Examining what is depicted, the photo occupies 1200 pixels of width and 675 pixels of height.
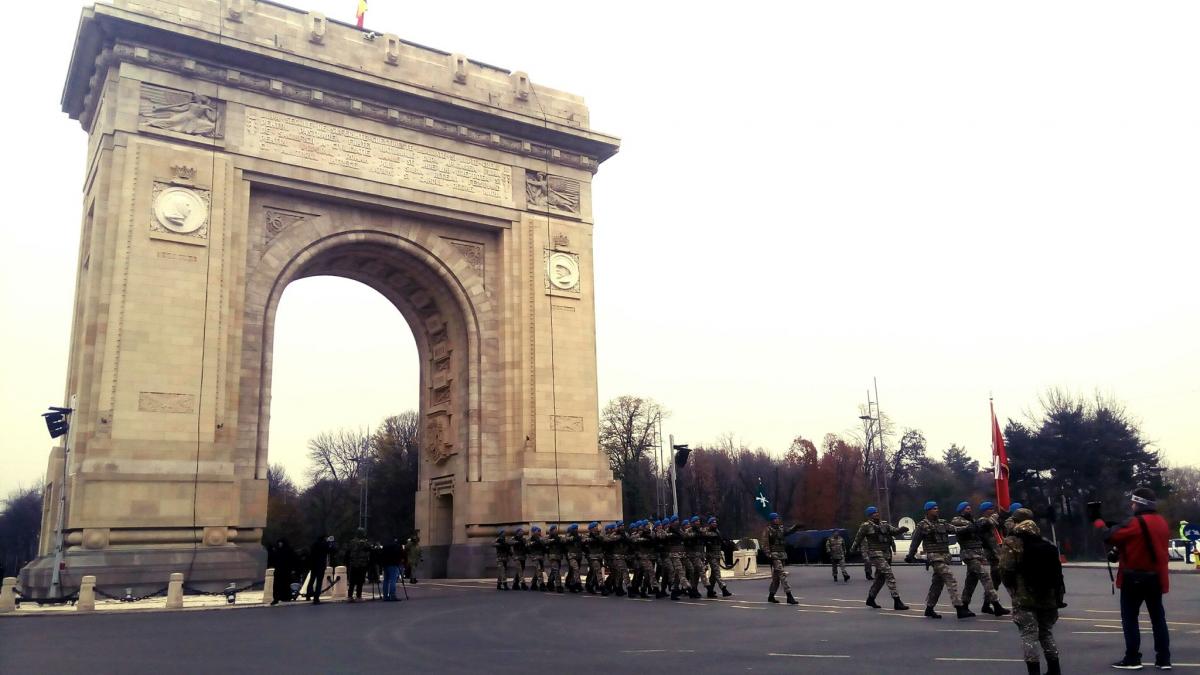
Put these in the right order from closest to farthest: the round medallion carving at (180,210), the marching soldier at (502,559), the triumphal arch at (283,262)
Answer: the triumphal arch at (283,262), the marching soldier at (502,559), the round medallion carving at (180,210)

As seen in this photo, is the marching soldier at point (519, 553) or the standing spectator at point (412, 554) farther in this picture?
the standing spectator at point (412, 554)

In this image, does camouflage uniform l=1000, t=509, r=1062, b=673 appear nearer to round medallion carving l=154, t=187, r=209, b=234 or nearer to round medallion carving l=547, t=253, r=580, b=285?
round medallion carving l=154, t=187, r=209, b=234

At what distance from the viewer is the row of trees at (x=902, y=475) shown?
1686 inches

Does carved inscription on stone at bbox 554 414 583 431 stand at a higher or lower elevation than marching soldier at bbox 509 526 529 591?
higher

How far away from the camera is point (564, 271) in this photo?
28.6 m

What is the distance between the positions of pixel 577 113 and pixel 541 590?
15.6m

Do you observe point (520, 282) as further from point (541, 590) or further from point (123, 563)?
point (123, 563)

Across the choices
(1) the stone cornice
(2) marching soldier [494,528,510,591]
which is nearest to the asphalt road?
(2) marching soldier [494,528,510,591]

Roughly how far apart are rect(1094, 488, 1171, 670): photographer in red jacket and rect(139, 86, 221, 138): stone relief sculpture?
22049mm


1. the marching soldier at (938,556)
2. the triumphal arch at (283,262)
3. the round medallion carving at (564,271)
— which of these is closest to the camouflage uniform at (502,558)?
the triumphal arch at (283,262)

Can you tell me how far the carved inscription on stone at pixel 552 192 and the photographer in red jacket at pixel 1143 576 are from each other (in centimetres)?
2210

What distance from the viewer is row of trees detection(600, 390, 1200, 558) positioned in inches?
1686

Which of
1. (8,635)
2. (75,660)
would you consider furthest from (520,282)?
(75,660)

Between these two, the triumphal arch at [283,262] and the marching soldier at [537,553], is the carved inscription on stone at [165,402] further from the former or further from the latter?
the marching soldier at [537,553]
